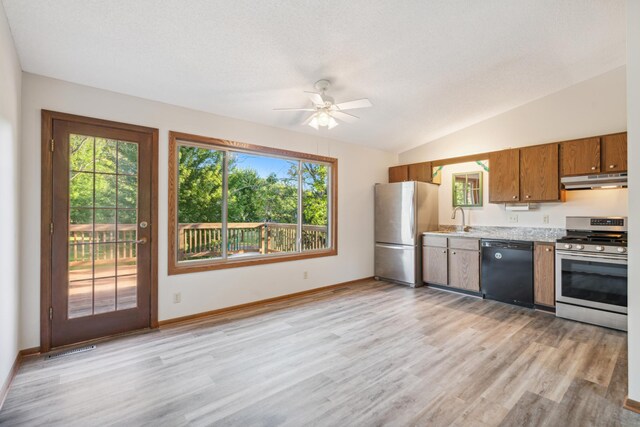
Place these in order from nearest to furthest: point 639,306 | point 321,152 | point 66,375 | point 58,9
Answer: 1. point 639,306
2. point 58,9
3. point 66,375
4. point 321,152

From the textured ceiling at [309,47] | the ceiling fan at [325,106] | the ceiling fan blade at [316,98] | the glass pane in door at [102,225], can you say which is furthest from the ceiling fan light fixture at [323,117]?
the glass pane in door at [102,225]

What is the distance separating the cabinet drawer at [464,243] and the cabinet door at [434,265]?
0.17m

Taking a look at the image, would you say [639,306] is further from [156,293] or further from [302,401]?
[156,293]

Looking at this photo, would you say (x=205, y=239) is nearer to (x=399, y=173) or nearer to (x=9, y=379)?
(x=9, y=379)

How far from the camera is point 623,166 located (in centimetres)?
345

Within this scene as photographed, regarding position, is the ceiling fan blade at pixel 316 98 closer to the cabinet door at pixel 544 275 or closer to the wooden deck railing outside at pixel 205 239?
the wooden deck railing outside at pixel 205 239

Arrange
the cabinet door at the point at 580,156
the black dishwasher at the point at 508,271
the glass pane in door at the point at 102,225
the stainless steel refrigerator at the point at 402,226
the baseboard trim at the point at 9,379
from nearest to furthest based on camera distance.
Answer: the baseboard trim at the point at 9,379
the glass pane in door at the point at 102,225
the cabinet door at the point at 580,156
the black dishwasher at the point at 508,271
the stainless steel refrigerator at the point at 402,226

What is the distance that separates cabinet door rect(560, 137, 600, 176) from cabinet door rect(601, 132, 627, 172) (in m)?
0.06

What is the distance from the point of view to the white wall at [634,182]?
1.94 metres

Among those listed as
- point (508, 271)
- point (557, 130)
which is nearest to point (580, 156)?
point (557, 130)

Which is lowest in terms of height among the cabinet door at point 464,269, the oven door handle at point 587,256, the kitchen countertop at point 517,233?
the cabinet door at point 464,269

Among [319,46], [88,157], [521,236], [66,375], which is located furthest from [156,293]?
[521,236]

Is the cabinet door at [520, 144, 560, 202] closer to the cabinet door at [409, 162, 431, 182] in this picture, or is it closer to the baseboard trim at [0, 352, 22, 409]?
the cabinet door at [409, 162, 431, 182]

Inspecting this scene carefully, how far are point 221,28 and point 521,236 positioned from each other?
4.55 meters
